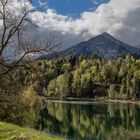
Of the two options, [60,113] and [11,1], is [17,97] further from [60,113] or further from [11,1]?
[60,113]

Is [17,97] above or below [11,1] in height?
below

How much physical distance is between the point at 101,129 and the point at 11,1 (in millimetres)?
75529

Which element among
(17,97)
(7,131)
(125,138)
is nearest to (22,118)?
(17,97)

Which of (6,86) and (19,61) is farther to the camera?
(6,86)

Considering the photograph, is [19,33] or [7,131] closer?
[7,131]

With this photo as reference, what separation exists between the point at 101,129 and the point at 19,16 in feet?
245

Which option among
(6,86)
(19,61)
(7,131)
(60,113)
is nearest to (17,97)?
(6,86)

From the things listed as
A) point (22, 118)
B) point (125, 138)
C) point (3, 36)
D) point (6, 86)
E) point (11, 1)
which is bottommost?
point (125, 138)

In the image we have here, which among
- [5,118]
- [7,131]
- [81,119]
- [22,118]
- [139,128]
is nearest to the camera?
[7,131]

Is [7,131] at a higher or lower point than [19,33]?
lower

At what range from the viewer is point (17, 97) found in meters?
42.5

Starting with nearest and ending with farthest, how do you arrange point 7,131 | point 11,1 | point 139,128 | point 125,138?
point 7,131 → point 11,1 → point 125,138 → point 139,128

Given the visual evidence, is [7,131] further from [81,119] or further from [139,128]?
[81,119]

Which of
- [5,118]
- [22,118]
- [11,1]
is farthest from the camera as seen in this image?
[22,118]
